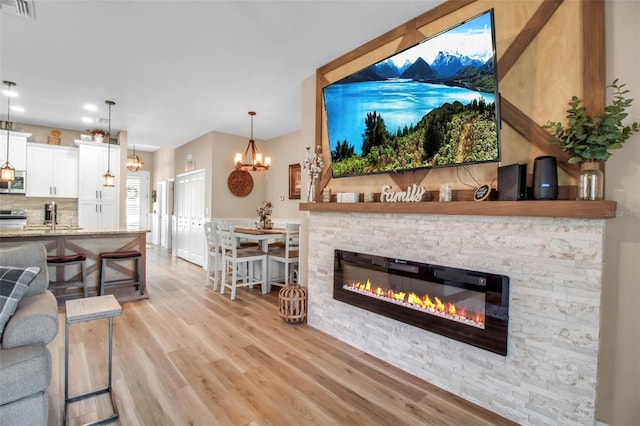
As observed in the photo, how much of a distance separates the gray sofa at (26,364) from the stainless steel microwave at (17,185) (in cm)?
501

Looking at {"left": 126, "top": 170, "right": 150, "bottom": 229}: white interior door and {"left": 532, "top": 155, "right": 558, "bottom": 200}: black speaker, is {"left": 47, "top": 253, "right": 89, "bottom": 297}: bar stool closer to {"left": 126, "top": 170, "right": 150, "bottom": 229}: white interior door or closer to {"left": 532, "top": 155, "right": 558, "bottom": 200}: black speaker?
{"left": 532, "top": 155, "right": 558, "bottom": 200}: black speaker

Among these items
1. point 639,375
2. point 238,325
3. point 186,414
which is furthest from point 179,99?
point 639,375

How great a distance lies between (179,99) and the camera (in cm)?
441

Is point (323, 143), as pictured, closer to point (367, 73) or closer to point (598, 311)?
point (367, 73)

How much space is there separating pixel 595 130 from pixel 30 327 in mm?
3255

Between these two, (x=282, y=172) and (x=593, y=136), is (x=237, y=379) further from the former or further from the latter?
(x=282, y=172)

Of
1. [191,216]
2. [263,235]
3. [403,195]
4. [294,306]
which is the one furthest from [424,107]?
[191,216]

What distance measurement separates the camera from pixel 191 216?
6.97m

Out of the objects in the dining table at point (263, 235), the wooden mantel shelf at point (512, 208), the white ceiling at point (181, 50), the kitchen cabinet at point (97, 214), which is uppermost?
the white ceiling at point (181, 50)

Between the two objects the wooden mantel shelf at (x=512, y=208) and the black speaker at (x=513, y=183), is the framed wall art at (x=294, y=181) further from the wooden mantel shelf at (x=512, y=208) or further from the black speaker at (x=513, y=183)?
the black speaker at (x=513, y=183)

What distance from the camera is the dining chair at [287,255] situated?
15.0 feet

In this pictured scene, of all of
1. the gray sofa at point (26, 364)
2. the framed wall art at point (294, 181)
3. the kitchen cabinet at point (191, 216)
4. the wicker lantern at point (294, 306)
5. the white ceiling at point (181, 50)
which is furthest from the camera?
the kitchen cabinet at point (191, 216)

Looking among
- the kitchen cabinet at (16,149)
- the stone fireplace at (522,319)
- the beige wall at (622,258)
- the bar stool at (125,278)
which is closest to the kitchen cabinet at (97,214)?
the kitchen cabinet at (16,149)

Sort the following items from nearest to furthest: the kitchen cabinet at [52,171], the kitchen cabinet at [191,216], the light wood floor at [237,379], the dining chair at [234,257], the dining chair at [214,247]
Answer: the light wood floor at [237,379] < the dining chair at [234,257] < the dining chair at [214,247] < the kitchen cabinet at [52,171] < the kitchen cabinet at [191,216]
